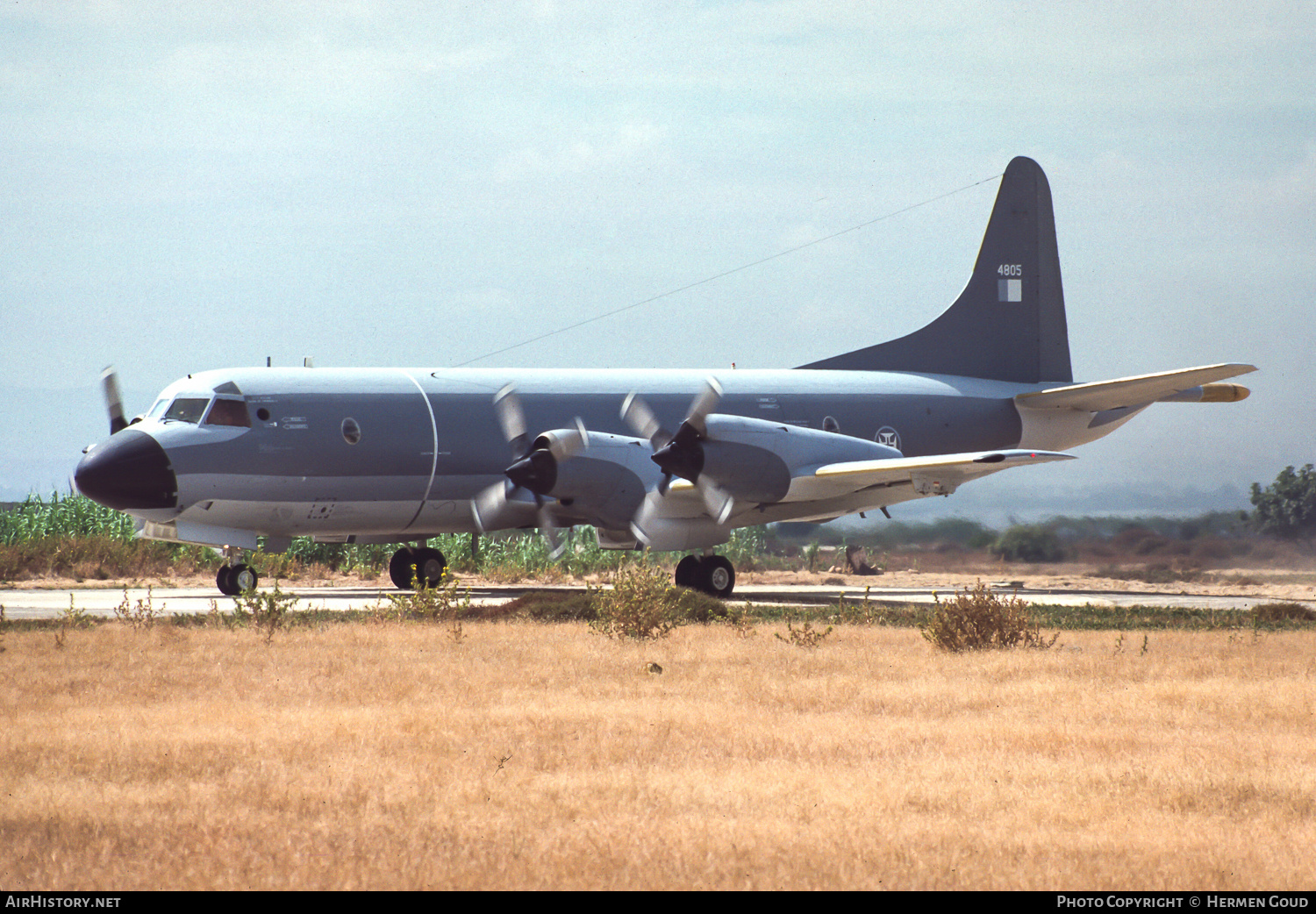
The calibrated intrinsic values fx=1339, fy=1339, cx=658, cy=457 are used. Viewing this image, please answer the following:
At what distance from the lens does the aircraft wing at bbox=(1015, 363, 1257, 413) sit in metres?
23.6

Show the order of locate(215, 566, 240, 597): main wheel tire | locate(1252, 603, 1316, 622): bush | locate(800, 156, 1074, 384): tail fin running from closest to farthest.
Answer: locate(1252, 603, 1316, 622): bush, locate(215, 566, 240, 597): main wheel tire, locate(800, 156, 1074, 384): tail fin

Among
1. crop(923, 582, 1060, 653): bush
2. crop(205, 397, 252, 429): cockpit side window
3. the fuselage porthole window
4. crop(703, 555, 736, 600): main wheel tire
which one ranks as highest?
crop(205, 397, 252, 429): cockpit side window

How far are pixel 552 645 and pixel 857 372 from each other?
1499 cm

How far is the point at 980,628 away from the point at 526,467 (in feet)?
29.3

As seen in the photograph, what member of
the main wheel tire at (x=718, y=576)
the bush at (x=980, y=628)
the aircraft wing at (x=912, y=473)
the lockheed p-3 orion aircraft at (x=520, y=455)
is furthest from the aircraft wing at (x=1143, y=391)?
the bush at (x=980, y=628)

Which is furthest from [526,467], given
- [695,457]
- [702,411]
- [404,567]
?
[404,567]

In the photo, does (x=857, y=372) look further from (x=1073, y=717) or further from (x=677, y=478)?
(x=1073, y=717)

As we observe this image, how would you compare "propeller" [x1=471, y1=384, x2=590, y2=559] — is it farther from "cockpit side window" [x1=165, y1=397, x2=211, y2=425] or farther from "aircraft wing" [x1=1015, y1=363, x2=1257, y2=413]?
"aircraft wing" [x1=1015, y1=363, x2=1257, y2=413]

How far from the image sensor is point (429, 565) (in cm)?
2619

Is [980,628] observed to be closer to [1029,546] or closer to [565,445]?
[565,445]

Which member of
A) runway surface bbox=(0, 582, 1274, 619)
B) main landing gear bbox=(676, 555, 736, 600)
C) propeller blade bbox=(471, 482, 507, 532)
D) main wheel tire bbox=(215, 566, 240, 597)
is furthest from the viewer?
main landing gear bbox=(676, 555, 736, 600)

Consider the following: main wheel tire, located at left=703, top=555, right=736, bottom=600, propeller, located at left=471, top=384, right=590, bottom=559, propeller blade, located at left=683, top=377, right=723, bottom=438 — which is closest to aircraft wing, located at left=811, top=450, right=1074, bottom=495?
propeller blade, located at left=683, top=377, right=723, bottom=438

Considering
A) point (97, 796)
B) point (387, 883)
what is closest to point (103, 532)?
point (97, 796)

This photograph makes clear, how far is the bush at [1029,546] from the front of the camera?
27422 millimetres
